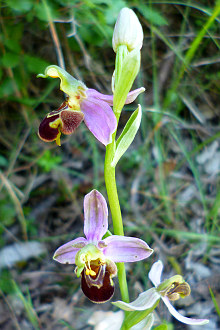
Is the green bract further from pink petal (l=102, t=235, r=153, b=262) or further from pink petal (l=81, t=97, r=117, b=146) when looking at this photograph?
pink petal (l=102, t=235, r=153, b=262)

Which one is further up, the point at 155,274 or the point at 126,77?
the point at 126,77

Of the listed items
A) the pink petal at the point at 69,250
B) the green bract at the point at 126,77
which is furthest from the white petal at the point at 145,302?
the green bract at the point at 126,77

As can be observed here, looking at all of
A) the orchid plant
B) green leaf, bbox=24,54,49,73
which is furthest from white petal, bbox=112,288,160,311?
green leaf, bbox=24,54,49,73

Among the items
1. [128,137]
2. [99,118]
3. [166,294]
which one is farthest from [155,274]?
[99,118]

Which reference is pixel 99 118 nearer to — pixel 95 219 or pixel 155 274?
pixel 95 219

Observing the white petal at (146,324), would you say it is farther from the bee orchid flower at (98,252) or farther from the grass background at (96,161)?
the grass background at (96,161)

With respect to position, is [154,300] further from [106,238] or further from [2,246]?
[2,246]
